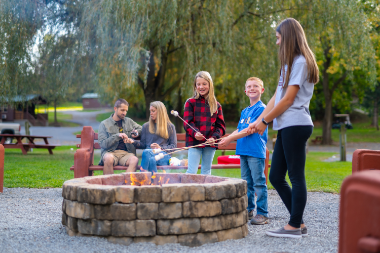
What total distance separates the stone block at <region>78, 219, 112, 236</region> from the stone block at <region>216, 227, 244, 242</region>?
99cm

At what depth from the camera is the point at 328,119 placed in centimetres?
2114

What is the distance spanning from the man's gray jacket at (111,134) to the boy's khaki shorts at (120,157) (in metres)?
0.10

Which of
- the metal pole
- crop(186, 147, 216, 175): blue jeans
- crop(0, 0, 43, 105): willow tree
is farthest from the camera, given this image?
the metal pole

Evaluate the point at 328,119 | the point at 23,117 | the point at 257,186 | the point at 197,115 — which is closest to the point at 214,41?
the point at 197,115

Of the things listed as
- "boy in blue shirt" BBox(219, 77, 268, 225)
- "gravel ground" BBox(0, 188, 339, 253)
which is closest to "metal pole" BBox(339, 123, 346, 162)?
"gravel ground" BBox(0, 188, 339, 253)

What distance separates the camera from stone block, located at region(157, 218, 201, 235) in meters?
3.33

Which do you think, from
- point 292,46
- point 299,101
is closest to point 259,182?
point 299,101

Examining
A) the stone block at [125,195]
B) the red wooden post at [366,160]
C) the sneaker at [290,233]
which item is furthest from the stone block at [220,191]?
the red wooden post at [366,160]

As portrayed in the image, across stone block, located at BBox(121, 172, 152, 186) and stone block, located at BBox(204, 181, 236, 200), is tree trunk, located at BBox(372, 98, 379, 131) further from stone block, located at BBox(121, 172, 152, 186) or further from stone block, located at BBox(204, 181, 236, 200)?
stone block, located at BBox(204, 181, 236, 200)

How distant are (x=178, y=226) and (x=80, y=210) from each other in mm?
888

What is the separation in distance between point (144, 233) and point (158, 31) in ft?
27.2

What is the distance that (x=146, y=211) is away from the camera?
3.31 m

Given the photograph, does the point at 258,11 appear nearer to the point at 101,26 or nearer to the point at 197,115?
the point at 101,26

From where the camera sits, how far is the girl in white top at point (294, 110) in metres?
3.39
